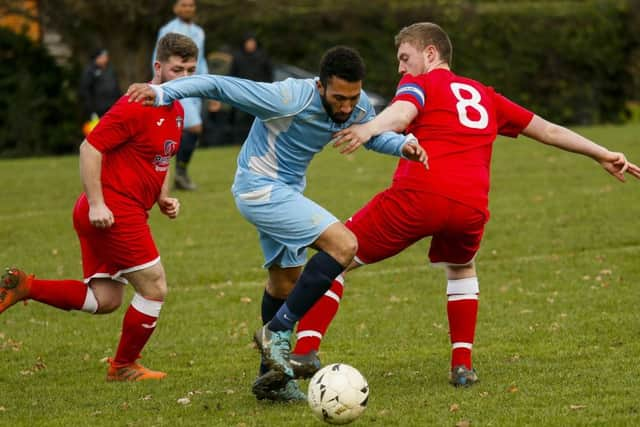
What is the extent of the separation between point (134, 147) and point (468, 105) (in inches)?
71.2

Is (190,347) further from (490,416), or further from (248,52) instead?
(248,52)

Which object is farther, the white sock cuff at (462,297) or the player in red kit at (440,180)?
the white sock cuff at (462,297)

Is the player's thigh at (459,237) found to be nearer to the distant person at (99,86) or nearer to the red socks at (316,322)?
the red socks at (316,322)

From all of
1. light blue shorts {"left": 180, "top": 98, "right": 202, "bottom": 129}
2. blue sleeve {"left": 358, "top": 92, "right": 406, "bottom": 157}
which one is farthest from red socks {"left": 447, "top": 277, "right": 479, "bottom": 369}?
light blue shorts {"left": 180, "top": 98, "right": 202, "bottom": 129}

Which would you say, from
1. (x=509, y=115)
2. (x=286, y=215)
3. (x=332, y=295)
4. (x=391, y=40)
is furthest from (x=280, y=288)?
(x=391, y=40)

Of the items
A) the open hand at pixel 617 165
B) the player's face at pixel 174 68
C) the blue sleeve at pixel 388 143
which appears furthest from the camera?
the player's face at pixel 174 68

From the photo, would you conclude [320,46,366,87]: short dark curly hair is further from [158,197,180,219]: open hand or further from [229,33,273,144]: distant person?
[229,33,273,144]: distant person

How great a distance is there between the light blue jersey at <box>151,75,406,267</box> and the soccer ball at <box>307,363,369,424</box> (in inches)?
29.7

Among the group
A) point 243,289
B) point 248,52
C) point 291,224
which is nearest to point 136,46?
point 248,52

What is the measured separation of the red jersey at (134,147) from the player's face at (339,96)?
3.54 feet

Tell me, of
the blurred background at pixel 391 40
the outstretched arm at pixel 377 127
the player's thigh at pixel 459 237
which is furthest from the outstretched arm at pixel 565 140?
the blurred background at pixel 391 40

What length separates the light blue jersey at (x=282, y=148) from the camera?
553 cm

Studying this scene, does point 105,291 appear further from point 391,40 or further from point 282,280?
point 391,40

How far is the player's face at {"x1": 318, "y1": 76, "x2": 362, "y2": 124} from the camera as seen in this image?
556 cm
